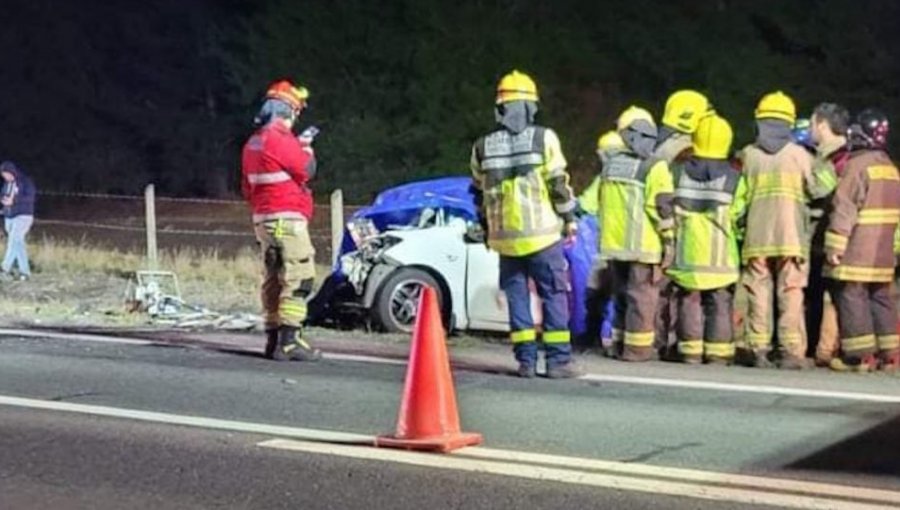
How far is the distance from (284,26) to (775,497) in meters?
36.9

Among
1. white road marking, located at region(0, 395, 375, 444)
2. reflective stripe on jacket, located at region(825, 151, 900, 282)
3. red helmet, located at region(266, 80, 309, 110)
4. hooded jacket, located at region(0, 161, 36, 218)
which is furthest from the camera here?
hooded jacket, located at region(0, 161, 36, 218)

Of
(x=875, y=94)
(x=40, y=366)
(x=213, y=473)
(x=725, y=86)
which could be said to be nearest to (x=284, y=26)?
(x=725, y=86)

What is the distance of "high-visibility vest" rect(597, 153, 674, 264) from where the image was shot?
11.6 metres

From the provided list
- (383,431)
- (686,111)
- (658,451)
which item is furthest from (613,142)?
(658,451)

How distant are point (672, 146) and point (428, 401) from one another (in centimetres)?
425

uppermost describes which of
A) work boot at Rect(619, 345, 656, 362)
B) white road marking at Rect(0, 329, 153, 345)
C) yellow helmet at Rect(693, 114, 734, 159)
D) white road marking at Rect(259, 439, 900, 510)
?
yellow helmet at Rect(693, 114, 734, 159)

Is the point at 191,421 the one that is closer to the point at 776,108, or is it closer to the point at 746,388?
the point at 746,388

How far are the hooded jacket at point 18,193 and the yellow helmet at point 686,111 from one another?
41.1 feet

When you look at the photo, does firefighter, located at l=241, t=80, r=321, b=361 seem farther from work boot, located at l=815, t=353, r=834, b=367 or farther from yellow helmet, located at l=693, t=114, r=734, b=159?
work boot, located at l=815, t=353, r=834, b=367

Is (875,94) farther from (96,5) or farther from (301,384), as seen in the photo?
(96,5)

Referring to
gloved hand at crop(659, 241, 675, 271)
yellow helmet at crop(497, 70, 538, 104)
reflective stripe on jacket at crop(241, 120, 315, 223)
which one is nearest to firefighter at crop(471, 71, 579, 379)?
yellow helmet at crop(497, 70, 538, 104)

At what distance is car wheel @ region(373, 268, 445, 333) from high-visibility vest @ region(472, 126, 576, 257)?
9.88 ft

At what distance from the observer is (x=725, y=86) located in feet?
109

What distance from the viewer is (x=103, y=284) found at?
19.7m
